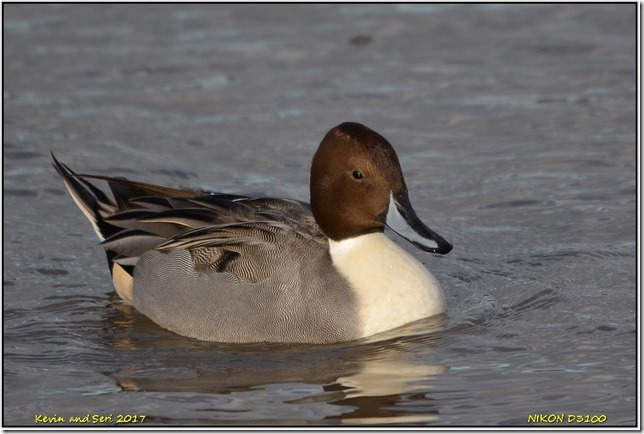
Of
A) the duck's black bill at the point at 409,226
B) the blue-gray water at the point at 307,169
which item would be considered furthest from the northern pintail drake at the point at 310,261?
the blue-gray water at the point at 307,169

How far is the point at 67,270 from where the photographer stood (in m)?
8.03

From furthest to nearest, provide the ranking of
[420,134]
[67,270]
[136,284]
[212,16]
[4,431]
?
[212,16] → [420,134] → [67,270] → [136,284] → [4,431]

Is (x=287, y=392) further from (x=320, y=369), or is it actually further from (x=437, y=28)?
(x=437, y=28)

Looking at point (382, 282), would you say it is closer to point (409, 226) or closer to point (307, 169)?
point (409, 226)

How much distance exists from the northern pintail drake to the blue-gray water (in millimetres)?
136

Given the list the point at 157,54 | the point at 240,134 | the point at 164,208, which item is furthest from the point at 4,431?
the point at 157,54

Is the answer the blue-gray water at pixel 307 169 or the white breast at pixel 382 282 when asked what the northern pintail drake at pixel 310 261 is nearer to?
the white breast at pixel 382 282

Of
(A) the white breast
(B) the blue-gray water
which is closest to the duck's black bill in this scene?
(A) the white breast

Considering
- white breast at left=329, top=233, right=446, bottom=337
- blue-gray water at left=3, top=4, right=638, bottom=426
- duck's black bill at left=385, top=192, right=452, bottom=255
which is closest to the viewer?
blue-gray water at left=3, top=4, right=638, bottom=426

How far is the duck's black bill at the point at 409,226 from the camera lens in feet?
21.6

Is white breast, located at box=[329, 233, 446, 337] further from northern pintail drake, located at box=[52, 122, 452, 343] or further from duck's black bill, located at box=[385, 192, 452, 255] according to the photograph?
duck's black bill, located at box=[385, 192, 452, 255]

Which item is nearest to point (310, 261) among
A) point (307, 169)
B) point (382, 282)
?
point (382, 282)

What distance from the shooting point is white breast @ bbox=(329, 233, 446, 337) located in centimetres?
673

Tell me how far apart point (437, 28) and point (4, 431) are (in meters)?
7.34
